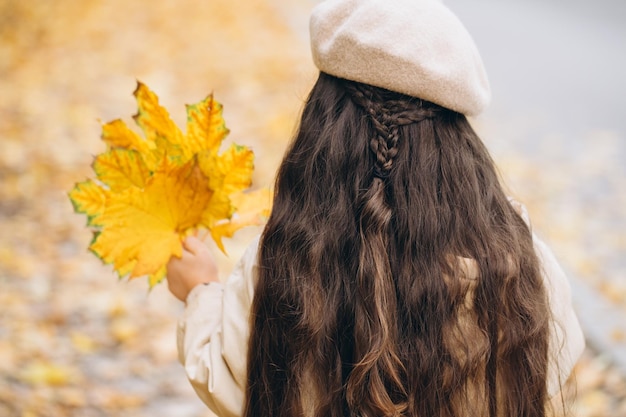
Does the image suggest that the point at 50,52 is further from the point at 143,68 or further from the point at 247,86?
the point at 247,86

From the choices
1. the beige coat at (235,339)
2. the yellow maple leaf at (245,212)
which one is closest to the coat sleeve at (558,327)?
the beige coat at (235,339)

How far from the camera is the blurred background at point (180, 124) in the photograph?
2.74 meters

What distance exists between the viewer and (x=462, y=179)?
1331 millimetres

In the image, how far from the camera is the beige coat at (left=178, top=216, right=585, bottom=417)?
139 centimetres

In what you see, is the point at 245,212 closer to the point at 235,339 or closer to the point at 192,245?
the point at 192,245

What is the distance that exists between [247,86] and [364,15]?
4630 mm

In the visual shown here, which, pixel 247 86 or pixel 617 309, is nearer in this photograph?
pixel 617 309

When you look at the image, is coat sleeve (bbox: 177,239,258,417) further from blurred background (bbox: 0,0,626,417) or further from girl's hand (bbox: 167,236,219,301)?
blurred background (bbox: 0,0,626,417)

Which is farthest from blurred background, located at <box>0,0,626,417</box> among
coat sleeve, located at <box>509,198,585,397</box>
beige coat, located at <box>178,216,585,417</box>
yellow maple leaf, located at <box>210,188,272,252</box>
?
coat sleeve, located at <box>509,198,585,397</box>

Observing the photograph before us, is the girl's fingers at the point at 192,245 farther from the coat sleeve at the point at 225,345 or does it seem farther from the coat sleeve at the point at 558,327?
the coat sleeve at the point at 558,327

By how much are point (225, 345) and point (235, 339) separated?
0.02 m

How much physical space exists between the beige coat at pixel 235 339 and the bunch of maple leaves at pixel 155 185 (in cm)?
15

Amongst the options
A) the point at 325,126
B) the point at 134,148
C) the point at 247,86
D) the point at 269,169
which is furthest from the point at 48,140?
the point at 325,126

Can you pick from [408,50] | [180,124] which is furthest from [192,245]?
[180,124]
